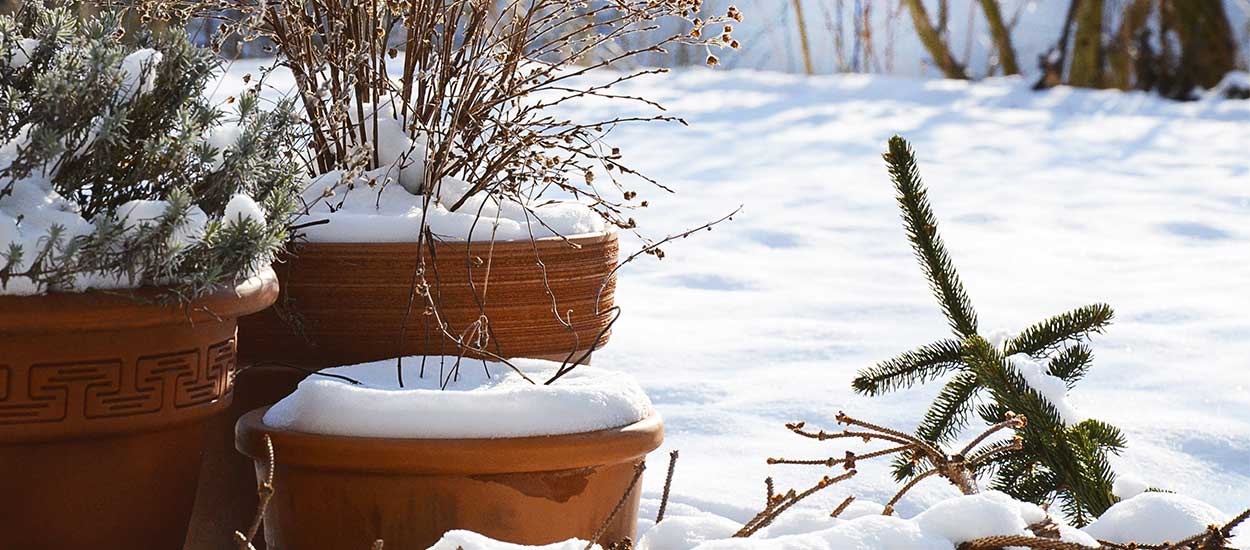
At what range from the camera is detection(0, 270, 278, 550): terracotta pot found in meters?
1.36

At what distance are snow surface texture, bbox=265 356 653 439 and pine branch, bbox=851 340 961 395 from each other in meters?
0.46

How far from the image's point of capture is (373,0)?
1.90 meters

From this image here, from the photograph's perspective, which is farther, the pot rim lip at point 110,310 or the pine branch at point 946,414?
the pine branch at point 946,414

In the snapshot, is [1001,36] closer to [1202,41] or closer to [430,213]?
[1202,41]

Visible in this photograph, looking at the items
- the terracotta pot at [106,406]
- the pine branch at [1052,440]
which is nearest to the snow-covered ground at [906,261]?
the pine branch at [1052,440]

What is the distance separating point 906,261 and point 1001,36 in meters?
5.42

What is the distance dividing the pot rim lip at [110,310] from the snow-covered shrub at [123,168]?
0.05 ft

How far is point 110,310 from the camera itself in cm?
136

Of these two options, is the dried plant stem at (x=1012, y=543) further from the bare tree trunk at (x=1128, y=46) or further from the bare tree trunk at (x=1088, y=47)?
the bare tree trunk at (x=1088, y=47)

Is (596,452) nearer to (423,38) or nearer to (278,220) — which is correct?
(278,220)

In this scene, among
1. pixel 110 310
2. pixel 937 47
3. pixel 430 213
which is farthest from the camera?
pixel 937 47

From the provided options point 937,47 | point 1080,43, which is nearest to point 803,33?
point 937,47

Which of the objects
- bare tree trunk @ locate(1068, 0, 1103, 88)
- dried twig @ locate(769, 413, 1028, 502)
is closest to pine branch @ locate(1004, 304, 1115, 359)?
dried twig @ locate(769, 413, 1028, 502)

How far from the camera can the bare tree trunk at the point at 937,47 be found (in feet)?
29.3
